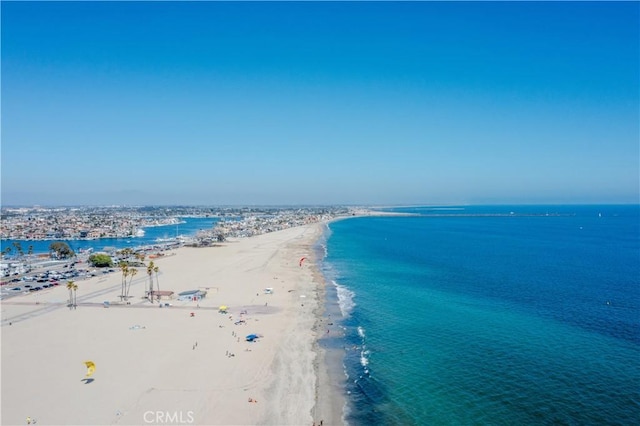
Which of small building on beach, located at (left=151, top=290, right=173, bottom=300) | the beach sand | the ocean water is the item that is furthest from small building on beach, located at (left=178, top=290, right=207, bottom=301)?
the ocean water

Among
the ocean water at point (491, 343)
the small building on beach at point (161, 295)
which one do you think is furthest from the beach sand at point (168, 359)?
the ocean water at point (491, 343)

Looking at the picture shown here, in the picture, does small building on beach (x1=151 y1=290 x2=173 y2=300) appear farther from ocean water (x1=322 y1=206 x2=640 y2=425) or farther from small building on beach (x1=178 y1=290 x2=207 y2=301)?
ocean water (x1=322 y1=206 x2=640 y2=425)

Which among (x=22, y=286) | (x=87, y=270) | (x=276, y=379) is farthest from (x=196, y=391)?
(x=87, y=270)

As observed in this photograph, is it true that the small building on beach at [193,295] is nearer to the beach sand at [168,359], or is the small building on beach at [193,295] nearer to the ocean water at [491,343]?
the beach sand at [168,359]

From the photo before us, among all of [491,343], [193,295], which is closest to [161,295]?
[193,295]

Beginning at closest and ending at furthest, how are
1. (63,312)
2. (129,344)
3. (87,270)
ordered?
(129,344)
(63,312)
(87,270)

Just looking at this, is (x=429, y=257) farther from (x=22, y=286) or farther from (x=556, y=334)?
(x=22, y=286)

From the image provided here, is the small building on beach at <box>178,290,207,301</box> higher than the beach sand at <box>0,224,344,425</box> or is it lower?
higher
